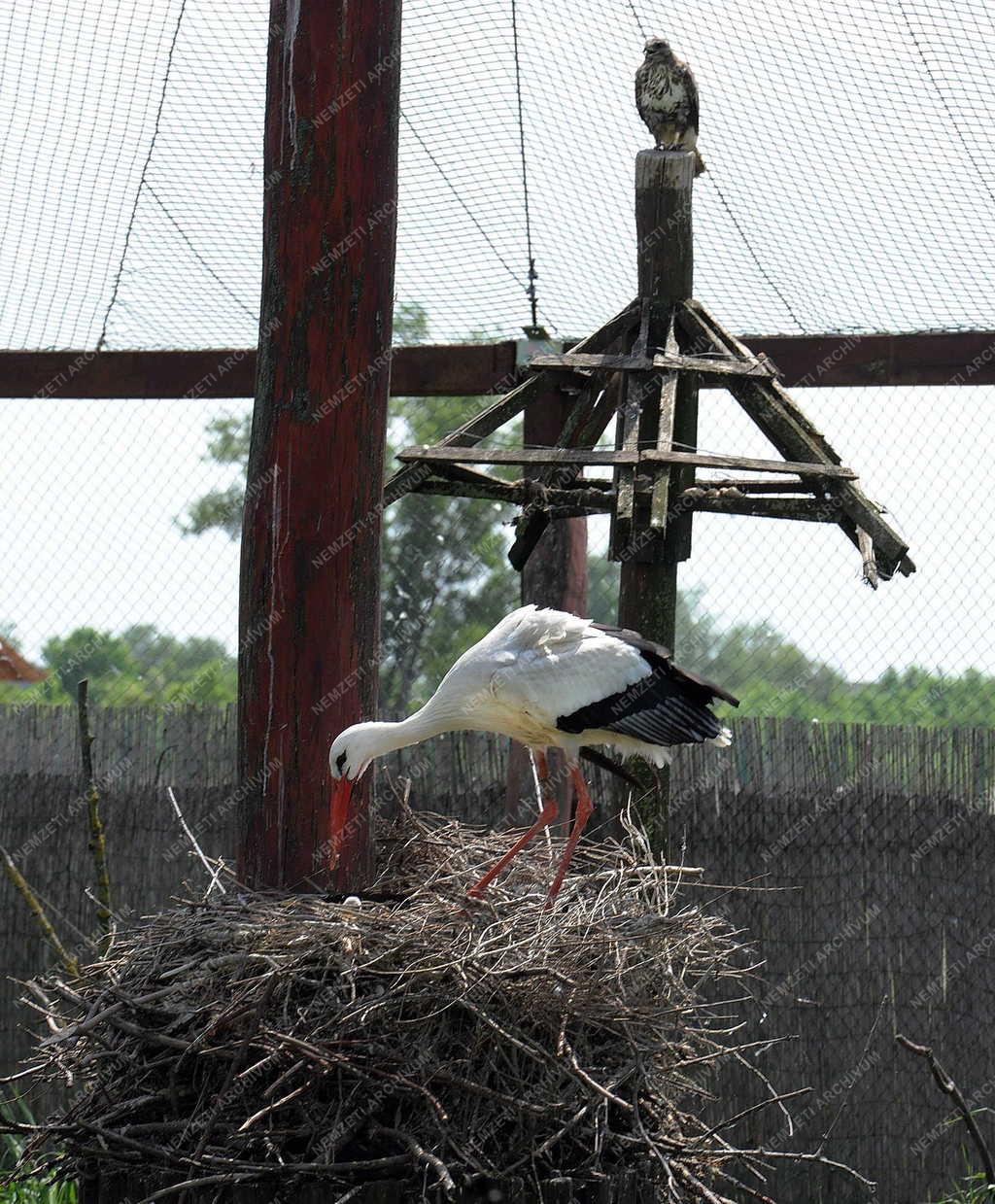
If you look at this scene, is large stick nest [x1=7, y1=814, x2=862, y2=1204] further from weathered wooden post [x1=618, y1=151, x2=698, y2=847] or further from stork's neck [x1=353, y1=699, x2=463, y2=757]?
weathered wooden post [x1=618, y1=151, x2=698, y2=847]

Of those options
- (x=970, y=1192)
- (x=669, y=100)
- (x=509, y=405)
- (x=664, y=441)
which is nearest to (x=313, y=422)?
(x=664, y=441)

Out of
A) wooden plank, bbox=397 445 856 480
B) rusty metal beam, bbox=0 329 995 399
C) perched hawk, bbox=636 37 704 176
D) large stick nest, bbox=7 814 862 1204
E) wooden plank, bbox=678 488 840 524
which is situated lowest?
large stick nest, bbox=7 814 862 1204

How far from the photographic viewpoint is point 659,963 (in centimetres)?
375

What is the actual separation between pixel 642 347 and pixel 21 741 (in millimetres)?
4084

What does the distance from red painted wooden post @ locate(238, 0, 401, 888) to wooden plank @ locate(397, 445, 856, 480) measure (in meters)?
0.84

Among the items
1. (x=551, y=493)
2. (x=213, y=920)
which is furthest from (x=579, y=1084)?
(x=551, y=493)

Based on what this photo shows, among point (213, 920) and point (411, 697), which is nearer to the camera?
point (213, 920)

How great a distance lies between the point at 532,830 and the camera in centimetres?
470

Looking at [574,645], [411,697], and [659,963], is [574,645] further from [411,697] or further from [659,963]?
[411,697]

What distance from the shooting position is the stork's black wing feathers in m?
4.38

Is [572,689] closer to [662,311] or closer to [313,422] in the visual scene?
[313,422]

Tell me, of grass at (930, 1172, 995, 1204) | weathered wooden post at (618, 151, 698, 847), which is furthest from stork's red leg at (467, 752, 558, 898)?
grass at (930, 1172, 995, 1204)

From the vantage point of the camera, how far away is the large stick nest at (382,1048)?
3211mm

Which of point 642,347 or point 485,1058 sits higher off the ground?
point 642,347
